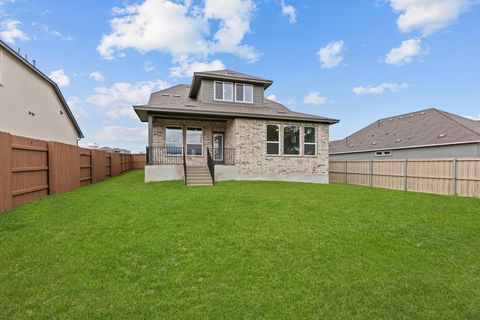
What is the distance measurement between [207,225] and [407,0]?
12.0 meters

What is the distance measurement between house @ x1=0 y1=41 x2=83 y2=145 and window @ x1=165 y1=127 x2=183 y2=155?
738 cm

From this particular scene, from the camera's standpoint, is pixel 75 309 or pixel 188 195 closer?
pixel 75 309

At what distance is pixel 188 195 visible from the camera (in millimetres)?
8633

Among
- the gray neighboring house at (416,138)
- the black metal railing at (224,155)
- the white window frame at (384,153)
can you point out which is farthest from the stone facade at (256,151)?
the white window frame at (384,153)

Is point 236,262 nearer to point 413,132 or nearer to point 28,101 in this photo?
point 28,101

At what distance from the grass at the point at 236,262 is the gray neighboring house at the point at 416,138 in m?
12.7

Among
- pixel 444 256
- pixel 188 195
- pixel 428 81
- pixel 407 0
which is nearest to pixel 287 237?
pixel 444 256

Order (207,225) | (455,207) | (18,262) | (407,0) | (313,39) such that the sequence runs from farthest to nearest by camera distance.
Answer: (313,39) → (407,0) → (455,207) → (207,225) → (18,262)

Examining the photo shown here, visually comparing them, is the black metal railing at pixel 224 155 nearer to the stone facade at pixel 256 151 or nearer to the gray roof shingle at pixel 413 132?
the stone facade at pixel 256 151

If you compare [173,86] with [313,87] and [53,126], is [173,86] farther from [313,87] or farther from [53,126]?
[313,87]

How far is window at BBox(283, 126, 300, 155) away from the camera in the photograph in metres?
14.5

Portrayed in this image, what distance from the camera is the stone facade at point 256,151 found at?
13766 millimetres

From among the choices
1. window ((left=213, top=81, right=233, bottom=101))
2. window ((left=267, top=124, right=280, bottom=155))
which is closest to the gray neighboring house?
window ((left=267, top=124, right=280, bottom=155))

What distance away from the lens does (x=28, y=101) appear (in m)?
14.2
